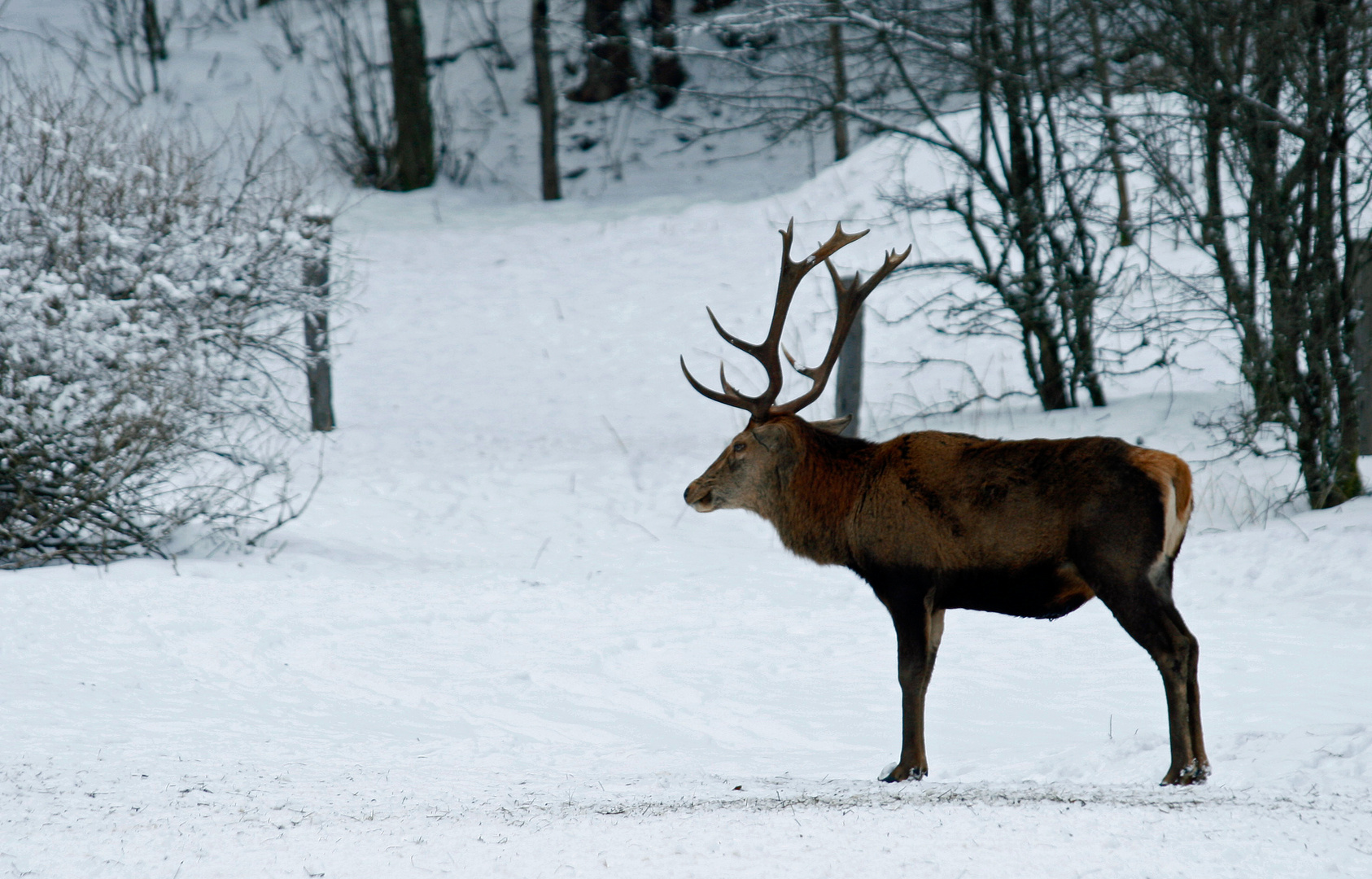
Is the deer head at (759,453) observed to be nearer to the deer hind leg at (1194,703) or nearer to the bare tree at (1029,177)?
the deer hind leg at (1194,703)

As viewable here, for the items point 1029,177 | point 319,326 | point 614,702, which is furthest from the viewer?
point 1029,177

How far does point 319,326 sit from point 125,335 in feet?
9.90

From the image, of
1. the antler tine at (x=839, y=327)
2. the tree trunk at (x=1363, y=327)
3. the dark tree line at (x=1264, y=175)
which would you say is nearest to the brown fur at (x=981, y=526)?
the antler tine at (x=839, y=327)

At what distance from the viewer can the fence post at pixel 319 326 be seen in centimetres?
1172

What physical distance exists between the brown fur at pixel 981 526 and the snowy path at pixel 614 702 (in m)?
0.53

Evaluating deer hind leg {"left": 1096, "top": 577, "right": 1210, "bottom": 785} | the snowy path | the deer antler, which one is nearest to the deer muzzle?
the deer antler

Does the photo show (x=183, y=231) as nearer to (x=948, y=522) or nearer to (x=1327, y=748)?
(x=948, y=522)

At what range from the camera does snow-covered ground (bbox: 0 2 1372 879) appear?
379cm

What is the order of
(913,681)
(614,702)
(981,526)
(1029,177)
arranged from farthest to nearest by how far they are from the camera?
(1029,177)
(614,702)
(913,681)
(981,526)

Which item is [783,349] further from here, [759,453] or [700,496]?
[700,496]

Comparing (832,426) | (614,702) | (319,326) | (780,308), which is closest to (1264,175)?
(780,308)

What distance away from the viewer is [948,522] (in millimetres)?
5035

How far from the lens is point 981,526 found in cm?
494

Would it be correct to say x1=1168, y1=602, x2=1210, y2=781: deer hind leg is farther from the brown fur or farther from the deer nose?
the deer nose
